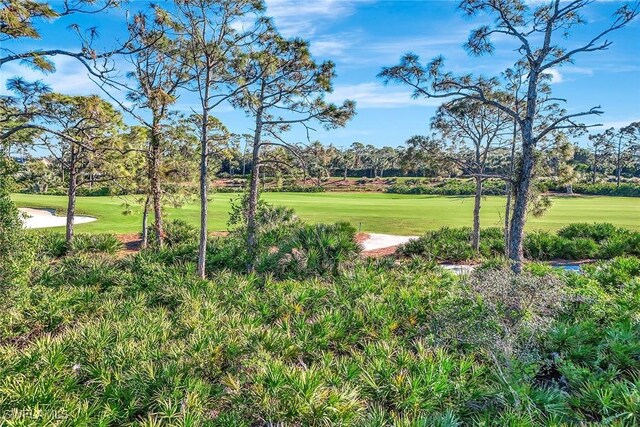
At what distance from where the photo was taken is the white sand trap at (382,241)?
20.1 meters

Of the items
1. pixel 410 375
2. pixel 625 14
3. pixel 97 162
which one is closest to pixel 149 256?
pixel 97 162

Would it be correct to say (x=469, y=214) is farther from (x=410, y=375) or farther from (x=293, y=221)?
(x=410, y=375)

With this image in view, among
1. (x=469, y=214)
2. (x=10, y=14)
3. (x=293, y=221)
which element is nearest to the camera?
(x=10, y=14)

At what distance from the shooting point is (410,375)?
216 inches

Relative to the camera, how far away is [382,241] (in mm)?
21375

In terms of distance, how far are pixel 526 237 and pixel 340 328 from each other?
1403 cm

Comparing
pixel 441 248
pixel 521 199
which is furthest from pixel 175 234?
pixel 521 199

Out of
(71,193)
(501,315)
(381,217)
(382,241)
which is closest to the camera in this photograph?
(501,315)

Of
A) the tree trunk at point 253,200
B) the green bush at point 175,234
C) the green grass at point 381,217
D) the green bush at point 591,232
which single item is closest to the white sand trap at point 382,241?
the green grass at point 381,217

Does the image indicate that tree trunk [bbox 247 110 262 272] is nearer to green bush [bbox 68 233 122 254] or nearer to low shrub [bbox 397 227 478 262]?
low shrub [bbox 397 227 478 262]

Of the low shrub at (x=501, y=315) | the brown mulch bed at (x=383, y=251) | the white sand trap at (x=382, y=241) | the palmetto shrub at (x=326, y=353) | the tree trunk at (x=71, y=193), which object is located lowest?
the brown mulch bed at (x=383, y=251)

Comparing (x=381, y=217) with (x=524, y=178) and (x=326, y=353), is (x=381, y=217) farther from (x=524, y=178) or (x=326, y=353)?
(x=326, y=353)

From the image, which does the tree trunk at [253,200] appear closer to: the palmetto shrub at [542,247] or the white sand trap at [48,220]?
the palmetto shrub at [542,247]

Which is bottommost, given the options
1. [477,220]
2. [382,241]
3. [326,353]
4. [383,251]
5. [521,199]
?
[383,251]
